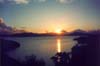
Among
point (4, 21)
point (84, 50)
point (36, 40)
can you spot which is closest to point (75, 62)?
point (84, 50)

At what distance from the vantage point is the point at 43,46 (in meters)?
3.77

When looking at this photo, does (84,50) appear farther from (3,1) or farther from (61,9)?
(3,1)

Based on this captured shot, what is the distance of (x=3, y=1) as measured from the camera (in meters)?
3.81

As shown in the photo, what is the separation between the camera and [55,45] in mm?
3799

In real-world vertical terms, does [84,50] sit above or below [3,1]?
below

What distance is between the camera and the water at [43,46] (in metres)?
3.77

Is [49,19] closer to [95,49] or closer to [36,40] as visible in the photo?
[36,40]

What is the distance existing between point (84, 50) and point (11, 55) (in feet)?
1.96

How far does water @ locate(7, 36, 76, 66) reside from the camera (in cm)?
377

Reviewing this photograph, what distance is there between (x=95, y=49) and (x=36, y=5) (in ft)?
1.97

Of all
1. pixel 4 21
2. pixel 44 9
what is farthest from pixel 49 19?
pixel 4 21

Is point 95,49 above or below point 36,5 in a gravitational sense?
below

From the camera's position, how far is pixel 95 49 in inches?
151

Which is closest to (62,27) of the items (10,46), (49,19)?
(49,19)
